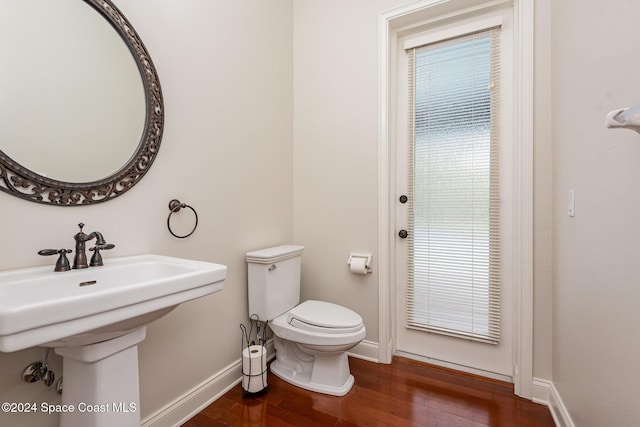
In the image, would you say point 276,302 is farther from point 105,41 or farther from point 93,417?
point 105,41

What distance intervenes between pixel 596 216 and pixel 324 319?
133 centimetres

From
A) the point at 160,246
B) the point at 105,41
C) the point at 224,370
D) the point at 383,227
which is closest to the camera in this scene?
the point at 105,41

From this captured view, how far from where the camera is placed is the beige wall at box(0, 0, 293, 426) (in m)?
1.06

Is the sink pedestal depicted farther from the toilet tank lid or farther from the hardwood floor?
the toilet tank lid

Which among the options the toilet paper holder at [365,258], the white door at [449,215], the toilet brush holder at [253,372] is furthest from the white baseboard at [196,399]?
the white door at [449,215]

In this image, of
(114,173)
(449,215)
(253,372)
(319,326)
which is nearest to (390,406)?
(319,326)

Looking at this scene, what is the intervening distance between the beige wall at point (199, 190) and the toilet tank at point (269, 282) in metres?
0.08

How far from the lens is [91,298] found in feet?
2.45

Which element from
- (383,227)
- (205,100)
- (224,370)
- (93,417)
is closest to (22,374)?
(93,417)

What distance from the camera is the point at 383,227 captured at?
2.04 metres

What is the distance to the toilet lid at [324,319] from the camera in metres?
1.67

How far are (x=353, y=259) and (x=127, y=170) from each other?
4.73 ft

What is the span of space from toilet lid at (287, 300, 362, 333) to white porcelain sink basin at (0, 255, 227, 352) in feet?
2.57

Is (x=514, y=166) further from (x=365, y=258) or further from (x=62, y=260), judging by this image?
(x=62, y=260)
